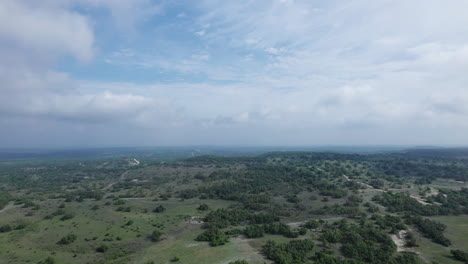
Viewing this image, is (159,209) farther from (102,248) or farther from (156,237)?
(102,248)

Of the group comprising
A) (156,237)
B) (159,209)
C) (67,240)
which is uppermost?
(67,240)

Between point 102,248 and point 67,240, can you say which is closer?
point 102,248

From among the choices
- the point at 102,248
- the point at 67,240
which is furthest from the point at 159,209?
the point at 102,248

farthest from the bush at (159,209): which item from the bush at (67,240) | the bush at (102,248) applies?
the bush at (102,248)

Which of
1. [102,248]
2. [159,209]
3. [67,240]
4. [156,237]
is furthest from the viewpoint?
[159,209]

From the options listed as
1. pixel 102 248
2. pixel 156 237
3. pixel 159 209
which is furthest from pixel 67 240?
pixel 159 209

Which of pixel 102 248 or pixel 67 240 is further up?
pixel 67 240

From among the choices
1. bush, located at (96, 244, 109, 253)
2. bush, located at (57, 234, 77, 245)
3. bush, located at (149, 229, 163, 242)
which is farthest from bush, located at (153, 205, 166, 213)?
bush, located at (96, 244, 109, 253)

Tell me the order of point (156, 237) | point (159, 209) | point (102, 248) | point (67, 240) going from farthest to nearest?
point (159, 209) → point (156, 237) → point (67, 240) → point (102, 248)

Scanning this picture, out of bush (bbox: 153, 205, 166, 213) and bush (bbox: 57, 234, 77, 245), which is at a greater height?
bush (bbox: 57, 234, 77, 245)

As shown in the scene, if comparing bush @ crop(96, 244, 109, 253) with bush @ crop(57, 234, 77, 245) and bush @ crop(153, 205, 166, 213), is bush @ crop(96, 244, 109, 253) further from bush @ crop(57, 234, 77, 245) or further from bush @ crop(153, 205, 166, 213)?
bush @ crop(153, 205, 166, 213)

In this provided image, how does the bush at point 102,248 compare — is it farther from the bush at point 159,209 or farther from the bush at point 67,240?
the bush at point 159,209
